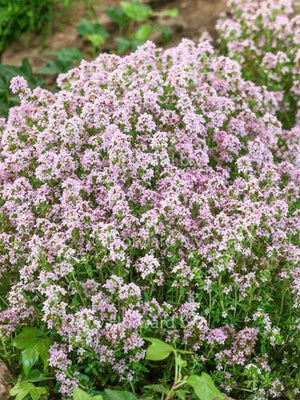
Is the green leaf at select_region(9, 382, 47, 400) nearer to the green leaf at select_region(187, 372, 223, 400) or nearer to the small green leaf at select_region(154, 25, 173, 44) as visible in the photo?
the green leaf at select_region(187, 372, 223, 400)

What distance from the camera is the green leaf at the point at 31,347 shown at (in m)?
3.23

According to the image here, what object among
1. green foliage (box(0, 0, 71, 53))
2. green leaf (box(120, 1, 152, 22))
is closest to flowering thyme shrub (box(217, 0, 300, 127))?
green leaf (box(120, 1, 152, 22))

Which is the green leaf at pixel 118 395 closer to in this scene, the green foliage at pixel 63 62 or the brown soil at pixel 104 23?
the green foliage at pixel 63 62

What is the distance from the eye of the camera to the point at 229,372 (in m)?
3.36

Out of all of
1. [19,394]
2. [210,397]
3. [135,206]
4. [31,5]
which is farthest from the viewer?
[31,5]

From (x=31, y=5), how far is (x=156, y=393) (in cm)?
486

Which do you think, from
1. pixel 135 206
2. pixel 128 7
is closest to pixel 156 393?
pixel 135 206

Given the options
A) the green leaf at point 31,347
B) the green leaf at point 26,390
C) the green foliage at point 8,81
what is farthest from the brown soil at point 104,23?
the green leaf at point 26,390

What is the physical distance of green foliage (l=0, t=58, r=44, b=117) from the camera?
17.8 feet

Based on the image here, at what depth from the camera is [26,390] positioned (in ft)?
10.2

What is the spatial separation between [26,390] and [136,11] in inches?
193

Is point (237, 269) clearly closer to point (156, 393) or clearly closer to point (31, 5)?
point (156, 393)

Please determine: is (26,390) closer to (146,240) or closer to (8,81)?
(146,240)

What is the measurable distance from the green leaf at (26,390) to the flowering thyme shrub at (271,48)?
3089 millimetres
